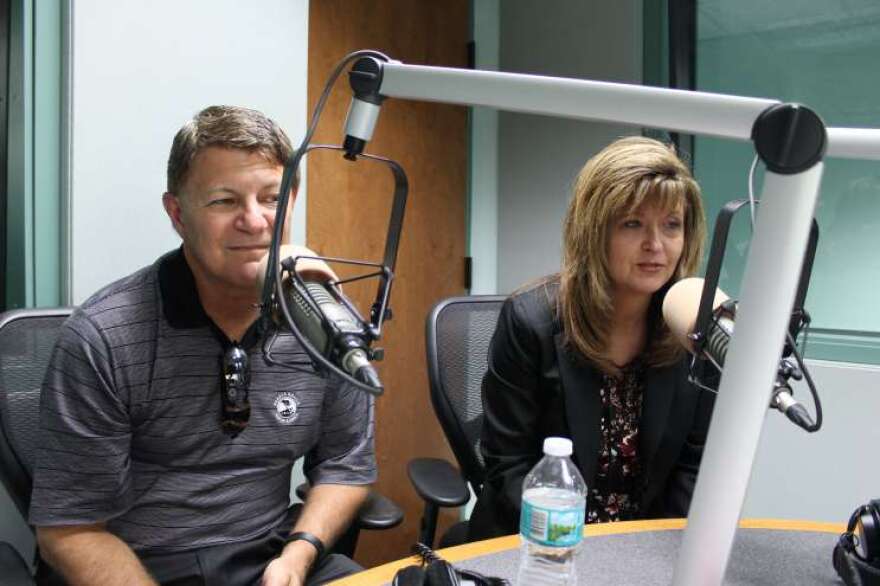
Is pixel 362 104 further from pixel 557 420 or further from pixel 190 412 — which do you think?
pixel 557 420

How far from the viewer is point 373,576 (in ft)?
2.99

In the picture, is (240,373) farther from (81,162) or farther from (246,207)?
(81,162)

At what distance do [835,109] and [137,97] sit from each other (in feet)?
6.58

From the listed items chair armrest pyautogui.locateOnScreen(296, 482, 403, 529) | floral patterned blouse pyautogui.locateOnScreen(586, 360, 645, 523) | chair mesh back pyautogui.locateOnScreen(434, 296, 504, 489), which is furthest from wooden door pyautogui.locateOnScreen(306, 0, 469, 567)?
floral patterned blouse pyautogui.locateOnScreen(586, 360, 645, 523)

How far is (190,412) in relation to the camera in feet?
3.86

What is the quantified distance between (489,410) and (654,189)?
0.53 meters

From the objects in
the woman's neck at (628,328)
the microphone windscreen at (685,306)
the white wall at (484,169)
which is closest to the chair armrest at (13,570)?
the microphone windscreen at (685,306)

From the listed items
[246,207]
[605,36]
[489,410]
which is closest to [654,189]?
[489,410]

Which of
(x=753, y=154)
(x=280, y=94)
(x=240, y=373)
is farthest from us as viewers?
(x=280, y=94)

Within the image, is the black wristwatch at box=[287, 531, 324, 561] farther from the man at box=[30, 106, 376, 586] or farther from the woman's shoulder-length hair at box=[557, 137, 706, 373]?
the woman's shoulder-length hair at box=[557, 137, 706, 373]

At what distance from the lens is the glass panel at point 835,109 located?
2172mm

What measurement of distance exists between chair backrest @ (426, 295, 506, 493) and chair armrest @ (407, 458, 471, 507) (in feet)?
0.21

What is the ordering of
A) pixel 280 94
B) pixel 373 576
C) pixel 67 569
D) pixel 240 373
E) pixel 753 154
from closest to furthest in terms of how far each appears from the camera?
pixel 753 154 → pixel 373 576 → pixel 67 569 → pixel 240 373 → pixel 280 94

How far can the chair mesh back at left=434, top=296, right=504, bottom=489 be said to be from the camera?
1.58 meters
